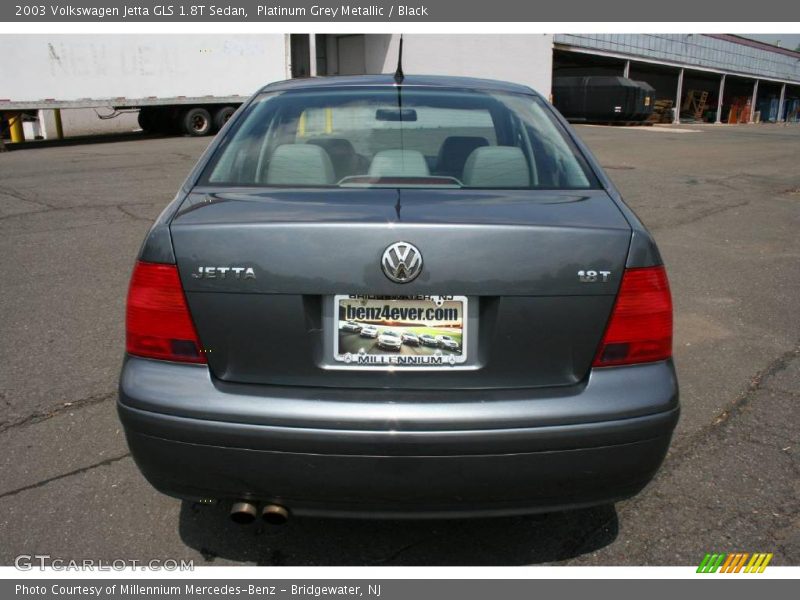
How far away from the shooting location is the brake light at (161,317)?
2.11m

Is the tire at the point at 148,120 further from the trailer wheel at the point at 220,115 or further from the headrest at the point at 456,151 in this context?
the headrest at the point at 456,151

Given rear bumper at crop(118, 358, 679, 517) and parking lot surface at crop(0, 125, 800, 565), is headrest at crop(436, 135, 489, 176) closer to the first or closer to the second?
rear bumper at crop(118, 358, 679, 517)

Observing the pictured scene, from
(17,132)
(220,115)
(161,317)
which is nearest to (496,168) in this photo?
(161,317)

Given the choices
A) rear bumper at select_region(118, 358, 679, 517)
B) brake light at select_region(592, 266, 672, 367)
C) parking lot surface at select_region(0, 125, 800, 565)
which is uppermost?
brake light at select_region(592, 266, 672, 367)

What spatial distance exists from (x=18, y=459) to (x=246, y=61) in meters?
19.3

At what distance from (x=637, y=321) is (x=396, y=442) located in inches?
32.5

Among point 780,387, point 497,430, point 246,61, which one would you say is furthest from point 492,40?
point 497,430

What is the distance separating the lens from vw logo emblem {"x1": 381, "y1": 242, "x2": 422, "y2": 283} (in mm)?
1991

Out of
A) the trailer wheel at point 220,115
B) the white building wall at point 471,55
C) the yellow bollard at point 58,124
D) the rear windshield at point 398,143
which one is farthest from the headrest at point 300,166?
the white building wall at point 471,55

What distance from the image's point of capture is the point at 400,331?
2.06 m

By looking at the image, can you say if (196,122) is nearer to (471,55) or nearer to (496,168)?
(471,55)

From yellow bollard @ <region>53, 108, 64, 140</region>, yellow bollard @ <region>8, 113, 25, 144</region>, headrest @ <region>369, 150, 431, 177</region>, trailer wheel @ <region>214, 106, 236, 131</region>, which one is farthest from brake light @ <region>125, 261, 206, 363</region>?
yellow bollard @ <region>53, 108, 64, 140</region>

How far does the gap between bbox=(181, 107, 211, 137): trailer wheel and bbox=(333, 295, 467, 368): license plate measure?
66.1 ft

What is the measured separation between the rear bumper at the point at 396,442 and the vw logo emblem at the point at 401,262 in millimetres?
353
